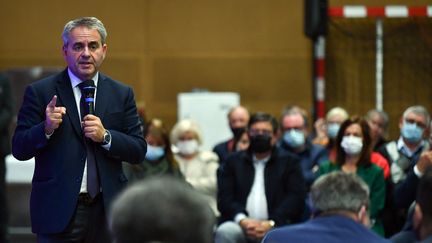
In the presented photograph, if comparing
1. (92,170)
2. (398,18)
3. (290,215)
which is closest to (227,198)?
(290,215)

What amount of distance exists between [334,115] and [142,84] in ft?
10.7

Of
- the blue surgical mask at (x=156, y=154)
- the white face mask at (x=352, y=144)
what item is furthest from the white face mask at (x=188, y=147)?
the white face mask at (x=352, y=144)

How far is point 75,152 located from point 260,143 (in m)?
3.34

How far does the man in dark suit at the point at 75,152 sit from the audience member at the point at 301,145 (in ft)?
12.8

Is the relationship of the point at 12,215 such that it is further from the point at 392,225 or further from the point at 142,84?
the point at 392,225

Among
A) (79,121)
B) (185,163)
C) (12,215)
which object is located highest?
(79,121)

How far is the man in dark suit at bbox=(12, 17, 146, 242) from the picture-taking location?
419cm

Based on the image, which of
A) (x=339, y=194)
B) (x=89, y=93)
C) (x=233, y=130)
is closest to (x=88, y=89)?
(x=89, y=93)

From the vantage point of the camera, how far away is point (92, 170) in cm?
423

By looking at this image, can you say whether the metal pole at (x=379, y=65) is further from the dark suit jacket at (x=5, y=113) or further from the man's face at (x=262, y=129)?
the dark suit jacket at (x=5, y=113)

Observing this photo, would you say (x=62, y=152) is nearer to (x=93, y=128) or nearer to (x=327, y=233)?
(x=93, y=128)

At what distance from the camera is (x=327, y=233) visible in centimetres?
370

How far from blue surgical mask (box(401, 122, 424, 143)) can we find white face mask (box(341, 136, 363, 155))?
0.55 meters

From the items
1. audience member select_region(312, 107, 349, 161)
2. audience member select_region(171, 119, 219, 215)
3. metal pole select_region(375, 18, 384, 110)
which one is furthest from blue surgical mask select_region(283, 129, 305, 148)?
metal pole select_region(375, 18, 384, 110)
